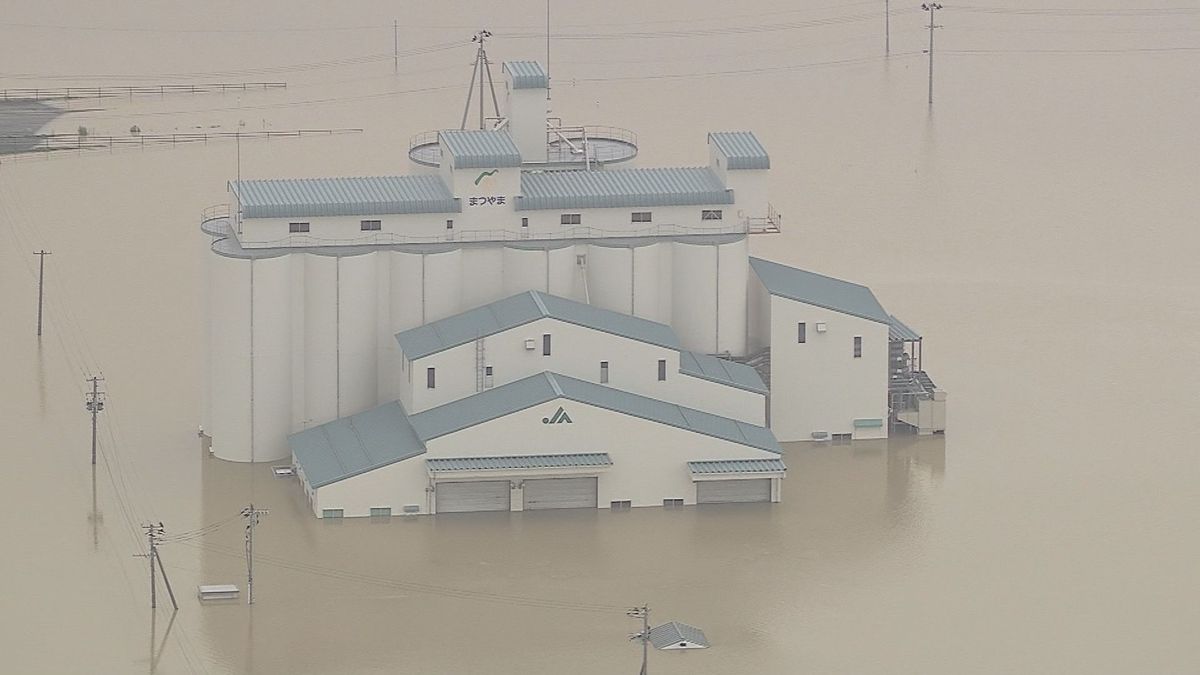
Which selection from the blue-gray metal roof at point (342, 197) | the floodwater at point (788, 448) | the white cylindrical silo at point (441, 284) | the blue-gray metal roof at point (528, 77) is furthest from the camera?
the blue-gray metal roof at point (528, 77)

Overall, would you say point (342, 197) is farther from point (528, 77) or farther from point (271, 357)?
point (528, 77)

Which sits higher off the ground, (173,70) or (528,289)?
(173,70)

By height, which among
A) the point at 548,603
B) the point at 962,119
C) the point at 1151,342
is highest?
the point at 962,119

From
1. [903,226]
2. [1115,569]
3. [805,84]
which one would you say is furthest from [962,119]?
[1115,569]

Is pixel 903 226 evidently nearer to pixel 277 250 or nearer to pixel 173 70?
pixel 277 250

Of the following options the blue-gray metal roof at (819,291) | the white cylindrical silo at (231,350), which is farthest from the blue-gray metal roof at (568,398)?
the blue-gray metal roof at (819,291)

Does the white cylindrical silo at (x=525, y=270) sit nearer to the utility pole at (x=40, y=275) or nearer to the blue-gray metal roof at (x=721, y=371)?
the blue-gray metal roof at (x=721, y=371)
